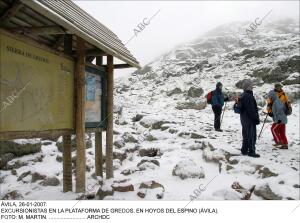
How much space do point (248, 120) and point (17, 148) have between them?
677 centimetres

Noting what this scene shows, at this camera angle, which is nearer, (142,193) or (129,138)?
(142,193)

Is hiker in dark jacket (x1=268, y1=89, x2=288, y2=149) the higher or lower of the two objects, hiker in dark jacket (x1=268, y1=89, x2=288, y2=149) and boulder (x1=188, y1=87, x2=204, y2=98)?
the lower

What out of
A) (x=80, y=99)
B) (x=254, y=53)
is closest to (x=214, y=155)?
(x=80, y=99)

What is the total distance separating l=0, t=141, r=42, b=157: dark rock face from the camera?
9.98 metres

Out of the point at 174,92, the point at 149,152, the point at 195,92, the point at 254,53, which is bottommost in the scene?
the point at 149,152

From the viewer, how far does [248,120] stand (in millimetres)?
9500

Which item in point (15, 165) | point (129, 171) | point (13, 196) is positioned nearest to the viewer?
point (13, 196)

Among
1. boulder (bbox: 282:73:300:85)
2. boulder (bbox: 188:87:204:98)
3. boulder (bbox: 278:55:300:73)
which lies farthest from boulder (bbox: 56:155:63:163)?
boulder (bbox: 278:55:300:73)

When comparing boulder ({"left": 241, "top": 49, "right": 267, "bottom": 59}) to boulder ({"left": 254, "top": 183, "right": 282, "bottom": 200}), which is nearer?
boulder ({"left": 254, "top": 183, "right": 282, "bottom": 200})

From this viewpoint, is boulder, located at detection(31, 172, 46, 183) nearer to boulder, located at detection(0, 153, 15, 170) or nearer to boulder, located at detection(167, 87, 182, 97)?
boulder, located at detection(0, 153, 15, 170)

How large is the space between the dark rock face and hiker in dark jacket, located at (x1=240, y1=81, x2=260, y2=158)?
20.4ft

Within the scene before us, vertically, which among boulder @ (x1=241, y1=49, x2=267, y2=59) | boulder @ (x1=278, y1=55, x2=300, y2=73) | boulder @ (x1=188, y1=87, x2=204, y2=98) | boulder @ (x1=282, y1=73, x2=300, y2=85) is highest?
boulder @ (x1=241, y1=49, x2=267, y2=59)

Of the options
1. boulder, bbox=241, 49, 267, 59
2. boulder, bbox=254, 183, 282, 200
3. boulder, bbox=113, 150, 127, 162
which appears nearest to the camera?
boulder, bbox=254, 183, 282, 200

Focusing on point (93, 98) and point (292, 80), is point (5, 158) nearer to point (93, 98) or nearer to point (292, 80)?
point (93, 98)
